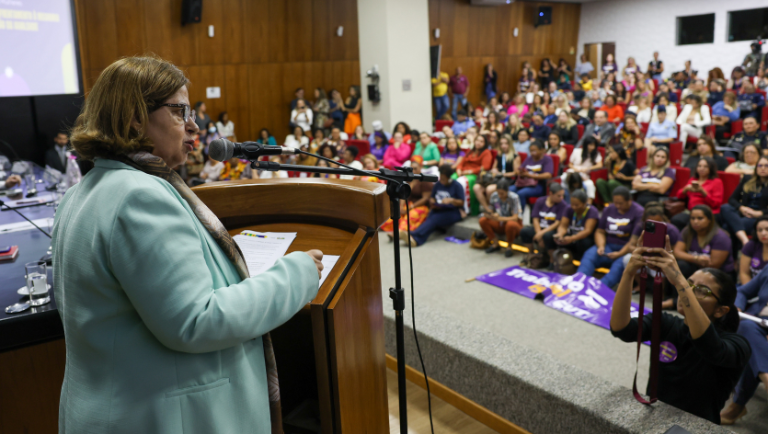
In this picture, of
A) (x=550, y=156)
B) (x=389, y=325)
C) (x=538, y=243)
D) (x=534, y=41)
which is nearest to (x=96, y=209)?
(x=389, y=325)

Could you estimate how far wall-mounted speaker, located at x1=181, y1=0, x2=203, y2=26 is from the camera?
378 inches

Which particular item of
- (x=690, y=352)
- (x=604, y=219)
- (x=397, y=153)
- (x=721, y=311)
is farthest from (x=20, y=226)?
(x=397, y=153)

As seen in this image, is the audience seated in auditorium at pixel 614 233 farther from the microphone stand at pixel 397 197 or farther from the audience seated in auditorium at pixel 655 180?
the microphone stand at pixel 397 197

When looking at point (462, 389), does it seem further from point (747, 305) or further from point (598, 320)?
point (747, 305)

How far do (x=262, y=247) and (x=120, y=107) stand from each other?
1.64 ft

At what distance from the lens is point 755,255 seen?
3807 millimetres

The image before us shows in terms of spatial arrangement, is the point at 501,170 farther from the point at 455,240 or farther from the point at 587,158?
the point at 455,240

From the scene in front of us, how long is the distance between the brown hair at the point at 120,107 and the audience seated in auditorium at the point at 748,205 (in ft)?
15.3

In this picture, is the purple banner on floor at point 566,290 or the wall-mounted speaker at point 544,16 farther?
the wall-mounted speaker at point 544,16

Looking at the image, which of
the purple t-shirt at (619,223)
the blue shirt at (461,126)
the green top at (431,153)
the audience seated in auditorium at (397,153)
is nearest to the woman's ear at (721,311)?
the purple t-shirt at (619,223)

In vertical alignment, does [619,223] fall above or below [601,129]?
below

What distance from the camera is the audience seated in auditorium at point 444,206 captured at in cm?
637

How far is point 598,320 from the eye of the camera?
3.94m

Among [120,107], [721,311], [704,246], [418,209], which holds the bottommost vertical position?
[418,209]
